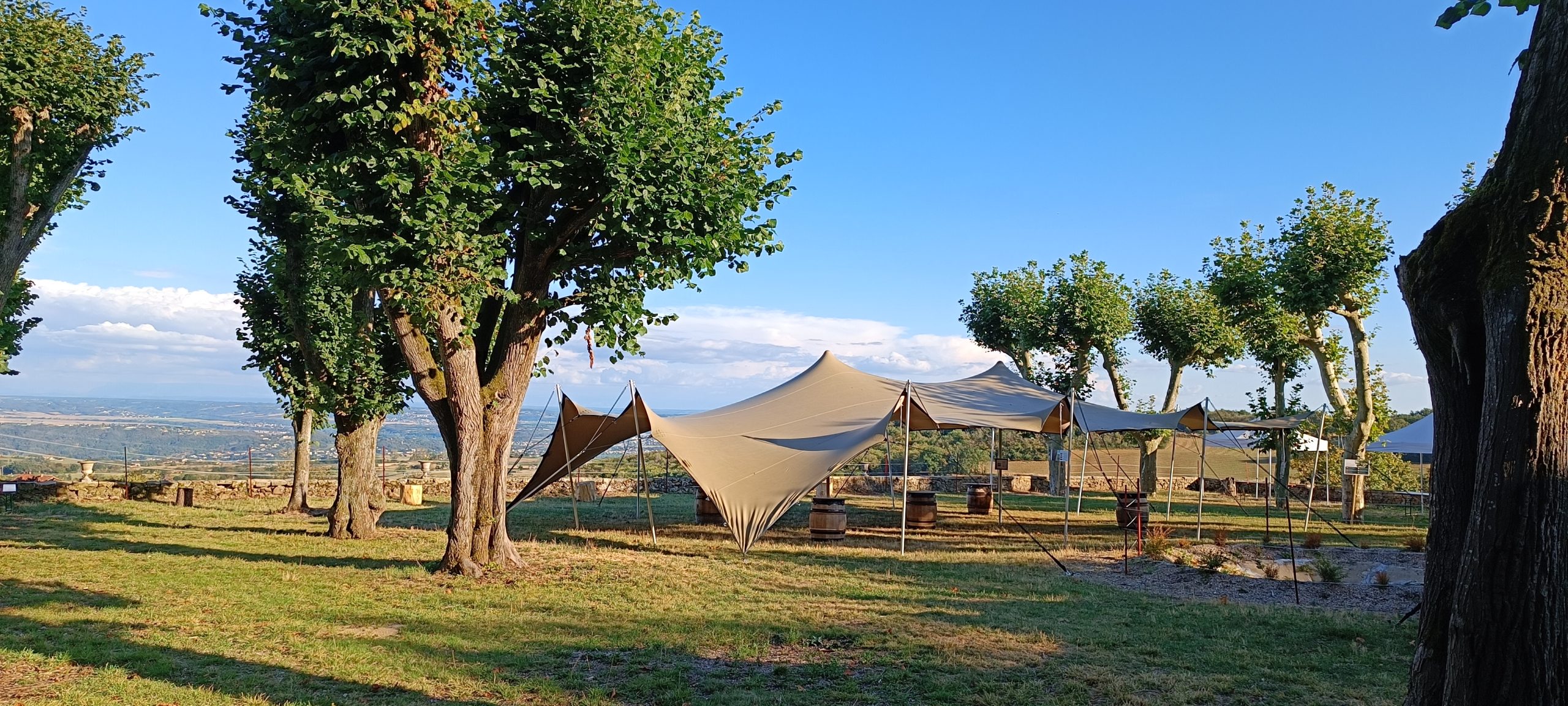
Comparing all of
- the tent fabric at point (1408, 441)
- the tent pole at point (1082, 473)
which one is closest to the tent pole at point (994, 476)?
the tent pole at point (1082, 473)

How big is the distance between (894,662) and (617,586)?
142 inches

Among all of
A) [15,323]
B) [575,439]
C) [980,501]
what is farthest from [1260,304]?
[15,323]

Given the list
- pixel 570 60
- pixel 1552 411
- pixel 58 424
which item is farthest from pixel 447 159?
pixel 58 424

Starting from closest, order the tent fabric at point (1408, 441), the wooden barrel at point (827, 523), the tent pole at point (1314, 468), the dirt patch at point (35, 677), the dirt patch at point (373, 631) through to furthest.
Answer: the dirt patch at point (35, 677), the dirt patch at point (373, 631), the wooden barrel at point (827, 523), the tent pole at point (1314, 468), the tent fabric at point (1408, 441)

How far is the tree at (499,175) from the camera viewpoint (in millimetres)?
7840

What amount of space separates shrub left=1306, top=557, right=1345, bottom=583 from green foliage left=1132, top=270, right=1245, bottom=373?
13.2 meters

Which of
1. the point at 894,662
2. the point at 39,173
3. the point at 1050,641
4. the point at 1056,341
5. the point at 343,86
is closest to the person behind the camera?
the point at 894,662

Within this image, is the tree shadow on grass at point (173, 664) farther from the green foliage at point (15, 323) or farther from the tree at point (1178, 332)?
the tree at point (1178, 332)

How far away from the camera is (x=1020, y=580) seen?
9.16m

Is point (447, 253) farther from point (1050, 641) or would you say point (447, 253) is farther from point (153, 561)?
point (1050, 641)

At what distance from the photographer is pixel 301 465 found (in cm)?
1661

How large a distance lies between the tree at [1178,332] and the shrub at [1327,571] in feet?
40.9

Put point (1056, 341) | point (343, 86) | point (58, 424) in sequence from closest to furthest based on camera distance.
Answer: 1. point (343, 86)
2. point (1056, 341)
3. point (58, 424)

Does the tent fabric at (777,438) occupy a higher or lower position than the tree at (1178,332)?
lower
